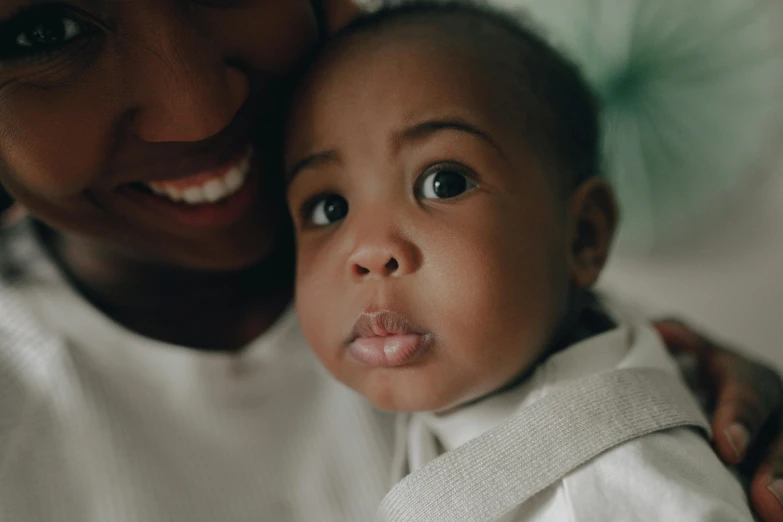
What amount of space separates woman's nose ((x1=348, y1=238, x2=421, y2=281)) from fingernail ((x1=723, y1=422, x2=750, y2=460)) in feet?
1.32

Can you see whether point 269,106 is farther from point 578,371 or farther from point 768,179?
point 768,179

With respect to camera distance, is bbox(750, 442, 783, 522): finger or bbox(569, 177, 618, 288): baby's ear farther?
bbox(569, 177, 618, 288): baby's ear

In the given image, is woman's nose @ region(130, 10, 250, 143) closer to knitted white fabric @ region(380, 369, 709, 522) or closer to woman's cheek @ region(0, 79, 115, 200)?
woman's cheek @ region(0, 79, 115, 200)

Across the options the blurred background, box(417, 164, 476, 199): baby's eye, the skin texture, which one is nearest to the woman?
the skin texture

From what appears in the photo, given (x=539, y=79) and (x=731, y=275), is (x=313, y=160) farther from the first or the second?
(x=731, y=275)

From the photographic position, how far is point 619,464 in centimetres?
65

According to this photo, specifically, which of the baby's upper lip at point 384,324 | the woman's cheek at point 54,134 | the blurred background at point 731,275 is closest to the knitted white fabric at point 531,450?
the baby's upper lip at point 384,324

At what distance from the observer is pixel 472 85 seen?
75 cm

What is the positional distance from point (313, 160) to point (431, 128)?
149 millimetres

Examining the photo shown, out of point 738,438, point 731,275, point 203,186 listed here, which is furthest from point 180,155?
point 731,275

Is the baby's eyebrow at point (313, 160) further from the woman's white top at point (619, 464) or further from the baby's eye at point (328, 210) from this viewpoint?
the woman's white top at point (619, 464)

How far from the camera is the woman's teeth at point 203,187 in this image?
0.83 m

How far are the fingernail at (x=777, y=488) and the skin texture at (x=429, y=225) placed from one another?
0.27 metres

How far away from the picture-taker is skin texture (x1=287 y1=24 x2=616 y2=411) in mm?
702
